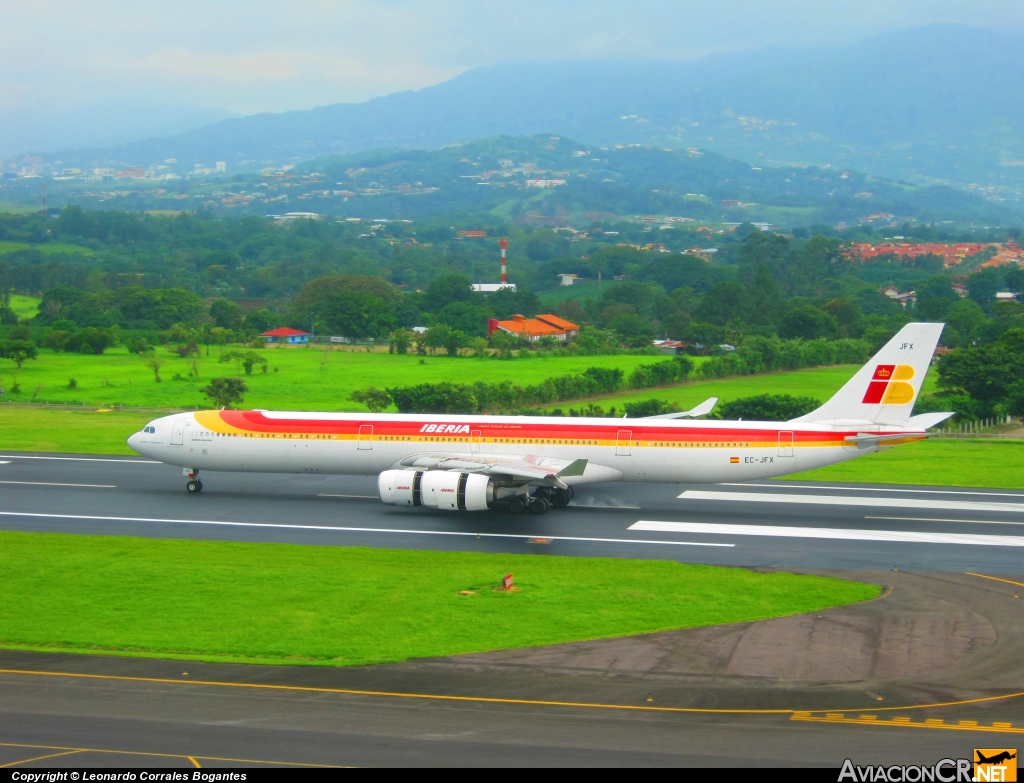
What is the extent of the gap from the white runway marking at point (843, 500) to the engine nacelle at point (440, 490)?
35.2ft

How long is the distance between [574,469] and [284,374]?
5379cm

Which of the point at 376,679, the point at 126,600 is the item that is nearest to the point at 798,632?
the point at 376,679

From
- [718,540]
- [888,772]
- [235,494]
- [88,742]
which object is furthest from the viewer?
[235,494]

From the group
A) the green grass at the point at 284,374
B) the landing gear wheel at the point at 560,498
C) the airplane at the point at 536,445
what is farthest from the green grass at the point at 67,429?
the landing gear wheel at the point at 560,498

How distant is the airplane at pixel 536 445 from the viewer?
41.4m

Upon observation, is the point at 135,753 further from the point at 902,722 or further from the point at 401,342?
the point at 401,342

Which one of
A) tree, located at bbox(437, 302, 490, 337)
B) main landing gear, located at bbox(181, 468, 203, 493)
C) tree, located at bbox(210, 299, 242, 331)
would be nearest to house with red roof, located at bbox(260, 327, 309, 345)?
tree, located at bbox(210, 299, 242, 331)

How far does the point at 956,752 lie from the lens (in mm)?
19812

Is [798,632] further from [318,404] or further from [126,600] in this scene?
[318,404]

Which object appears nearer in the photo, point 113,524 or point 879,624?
point 879,624

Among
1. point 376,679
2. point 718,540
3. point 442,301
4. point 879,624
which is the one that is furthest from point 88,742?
point 442,301

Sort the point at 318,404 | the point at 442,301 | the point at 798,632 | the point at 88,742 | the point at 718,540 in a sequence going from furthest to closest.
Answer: the point at 442,301, the point at 318,404, the point at 718,540, the point at 798,632, the point at 88,742

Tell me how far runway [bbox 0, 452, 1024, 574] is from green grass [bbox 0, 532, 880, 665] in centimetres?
250

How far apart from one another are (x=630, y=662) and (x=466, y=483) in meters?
15.9
